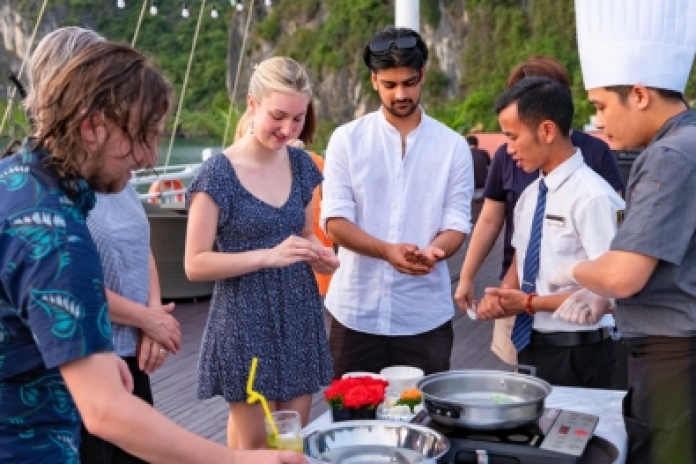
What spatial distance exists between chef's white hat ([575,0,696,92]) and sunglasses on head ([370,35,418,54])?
771 mm

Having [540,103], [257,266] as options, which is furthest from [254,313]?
[540,103]

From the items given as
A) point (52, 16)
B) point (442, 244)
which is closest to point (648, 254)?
point (442, 244)

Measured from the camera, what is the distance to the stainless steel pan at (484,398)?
69.3 inches

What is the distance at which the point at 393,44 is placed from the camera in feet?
9.67

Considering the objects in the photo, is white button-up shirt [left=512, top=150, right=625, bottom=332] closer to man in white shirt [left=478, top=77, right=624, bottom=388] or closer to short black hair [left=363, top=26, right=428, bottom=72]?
man in white shirt [left=478, top=77, right=624, bottom=388]

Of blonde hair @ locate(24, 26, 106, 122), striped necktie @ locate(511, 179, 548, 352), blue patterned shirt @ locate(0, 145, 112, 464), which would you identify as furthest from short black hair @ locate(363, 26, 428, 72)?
blue patterned shirt @ locate(0, 145, 112, 464)

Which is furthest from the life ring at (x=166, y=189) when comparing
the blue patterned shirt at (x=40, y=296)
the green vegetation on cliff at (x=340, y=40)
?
the green vegetation on cliff at (x=340, y=40)

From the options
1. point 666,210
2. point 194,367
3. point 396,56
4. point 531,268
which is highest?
point 396,56

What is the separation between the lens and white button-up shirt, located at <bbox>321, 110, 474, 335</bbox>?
9.73 ft

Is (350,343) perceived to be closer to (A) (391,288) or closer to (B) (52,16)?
(A) (391,288)

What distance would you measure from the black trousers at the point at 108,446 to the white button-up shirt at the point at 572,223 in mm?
1074

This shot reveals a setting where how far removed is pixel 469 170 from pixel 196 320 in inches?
150

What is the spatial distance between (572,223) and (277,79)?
871 millimetres

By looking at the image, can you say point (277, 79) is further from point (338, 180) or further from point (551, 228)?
point (551, 228)
